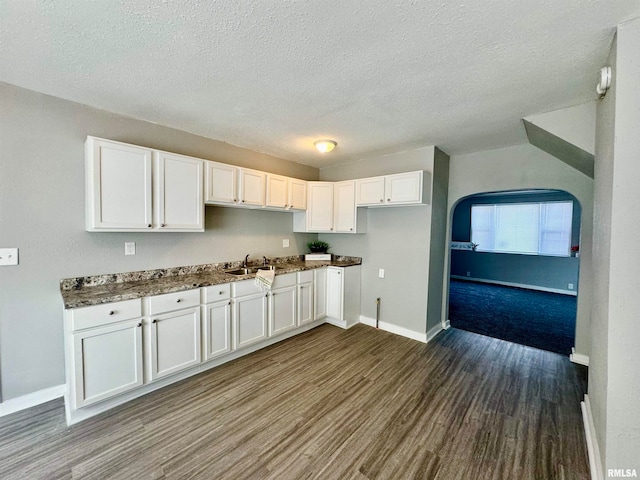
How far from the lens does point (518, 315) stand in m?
4.59

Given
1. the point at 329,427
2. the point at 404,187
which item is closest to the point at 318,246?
the point at 404,187

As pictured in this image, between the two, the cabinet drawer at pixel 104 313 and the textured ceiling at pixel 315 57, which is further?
the cabinet drawer at pixel 104 313

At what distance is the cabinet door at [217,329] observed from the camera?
8.48ft

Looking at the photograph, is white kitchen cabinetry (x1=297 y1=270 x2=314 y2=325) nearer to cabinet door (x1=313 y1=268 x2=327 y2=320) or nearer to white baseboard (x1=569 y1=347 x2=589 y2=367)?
cabinet door (x1=313 y1=268 x2=327 y2=320)

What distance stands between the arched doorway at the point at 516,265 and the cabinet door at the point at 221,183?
12.5ft

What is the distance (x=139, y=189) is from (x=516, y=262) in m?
8.00

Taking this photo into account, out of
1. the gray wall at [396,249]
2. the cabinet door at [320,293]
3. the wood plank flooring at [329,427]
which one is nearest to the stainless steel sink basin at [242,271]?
the cabinet door at [320,293]

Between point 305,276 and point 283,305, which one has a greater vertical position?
point 305,276

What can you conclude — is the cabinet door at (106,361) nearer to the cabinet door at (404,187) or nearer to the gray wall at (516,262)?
the cabinet door at (404,187)

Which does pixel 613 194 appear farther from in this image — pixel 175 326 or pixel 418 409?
pixel 175 326

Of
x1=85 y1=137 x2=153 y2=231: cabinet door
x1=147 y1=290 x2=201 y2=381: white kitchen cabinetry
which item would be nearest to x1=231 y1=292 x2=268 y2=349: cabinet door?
x1=147 y1=290 x2=201 y2=381: white kitchen cabinetry

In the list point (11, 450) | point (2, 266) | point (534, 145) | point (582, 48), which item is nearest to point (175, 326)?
point (11, 450)

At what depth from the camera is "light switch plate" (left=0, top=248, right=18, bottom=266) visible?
78.1 inches

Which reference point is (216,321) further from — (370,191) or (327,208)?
(370,191)
